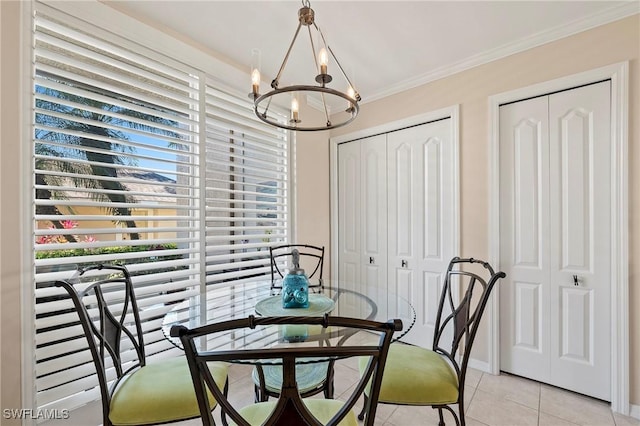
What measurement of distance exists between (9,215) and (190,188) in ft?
3.29

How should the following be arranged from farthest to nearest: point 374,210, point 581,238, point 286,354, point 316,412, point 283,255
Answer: point 374,210 < point 283,255 < point 581,238 < point 316,412 < point 286,354

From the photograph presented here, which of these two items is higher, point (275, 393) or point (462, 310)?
point (462, 310)

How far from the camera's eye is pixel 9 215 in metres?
1.44

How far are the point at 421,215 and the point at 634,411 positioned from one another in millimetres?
1906

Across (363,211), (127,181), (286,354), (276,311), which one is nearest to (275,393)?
(276,311)

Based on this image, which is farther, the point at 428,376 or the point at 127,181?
the point at 127,181

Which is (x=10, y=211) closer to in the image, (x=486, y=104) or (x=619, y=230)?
(x=486, y=104)

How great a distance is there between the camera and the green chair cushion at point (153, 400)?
3.97ft

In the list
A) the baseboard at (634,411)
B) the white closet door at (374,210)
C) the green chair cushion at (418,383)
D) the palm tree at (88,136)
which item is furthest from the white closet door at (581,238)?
the palm tree at (88,136)

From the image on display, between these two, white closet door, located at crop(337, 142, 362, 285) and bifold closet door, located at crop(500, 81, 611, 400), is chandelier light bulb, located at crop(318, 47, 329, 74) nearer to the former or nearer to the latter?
bifold closet door, located at crop(500, 81, 611, 400)

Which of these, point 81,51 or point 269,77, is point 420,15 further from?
point 81,51

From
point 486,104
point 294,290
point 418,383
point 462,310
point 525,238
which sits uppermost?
point 486,104

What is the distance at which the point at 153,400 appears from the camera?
124 centimetres

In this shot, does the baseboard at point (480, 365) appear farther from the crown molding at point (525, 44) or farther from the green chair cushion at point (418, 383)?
the crown molding at point (525, 44)
